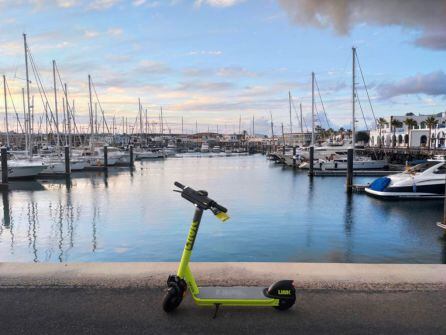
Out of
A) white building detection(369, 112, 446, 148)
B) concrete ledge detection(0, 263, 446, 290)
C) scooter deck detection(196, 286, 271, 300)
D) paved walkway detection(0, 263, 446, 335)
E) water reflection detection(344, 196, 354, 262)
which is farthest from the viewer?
white building detection(369, 112, 446, 148)

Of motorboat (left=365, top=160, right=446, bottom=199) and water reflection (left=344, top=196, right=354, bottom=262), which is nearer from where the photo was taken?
water reflection (left=344, top=196, right=354, bottom=262)

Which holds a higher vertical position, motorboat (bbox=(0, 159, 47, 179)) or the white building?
the white building

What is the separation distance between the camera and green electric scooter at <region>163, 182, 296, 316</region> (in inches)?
186

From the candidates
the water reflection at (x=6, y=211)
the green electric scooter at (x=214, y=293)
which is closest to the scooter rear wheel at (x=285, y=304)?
the green electric scooter at (x=214, y=293)

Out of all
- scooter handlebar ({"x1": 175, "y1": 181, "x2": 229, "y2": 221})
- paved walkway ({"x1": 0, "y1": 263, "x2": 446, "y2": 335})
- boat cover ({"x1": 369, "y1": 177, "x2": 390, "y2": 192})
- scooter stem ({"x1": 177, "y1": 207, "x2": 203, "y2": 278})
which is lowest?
boat cover ({"x1": 369, "y1": 177, "x2": 390, "y2": 192})

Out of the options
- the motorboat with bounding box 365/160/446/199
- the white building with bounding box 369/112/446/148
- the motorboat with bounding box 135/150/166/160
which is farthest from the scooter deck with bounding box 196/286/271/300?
the motorboat with bounding box 135/150/166/160

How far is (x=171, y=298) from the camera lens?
471 centimetres

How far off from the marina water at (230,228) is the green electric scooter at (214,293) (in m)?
8.75

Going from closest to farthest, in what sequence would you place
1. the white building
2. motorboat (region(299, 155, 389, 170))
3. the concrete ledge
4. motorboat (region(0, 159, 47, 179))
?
the concrete ledge
motorboat (region(0, 159, 47, 179))
motorboat (region(299, 155, 389, 170))
the white building

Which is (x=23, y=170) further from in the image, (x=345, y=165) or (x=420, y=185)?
(x=345, y=165)

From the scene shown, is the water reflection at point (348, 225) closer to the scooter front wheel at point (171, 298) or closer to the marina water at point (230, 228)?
the marina water at point (230, 228)

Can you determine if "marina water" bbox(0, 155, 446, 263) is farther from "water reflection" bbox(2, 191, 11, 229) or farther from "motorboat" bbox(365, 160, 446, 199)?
"motorboat" bbox(365, 160, 446, 199)

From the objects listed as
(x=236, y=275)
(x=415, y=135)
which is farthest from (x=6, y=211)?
(x=415, y=135)

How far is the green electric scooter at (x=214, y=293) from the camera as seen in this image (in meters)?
4.71
